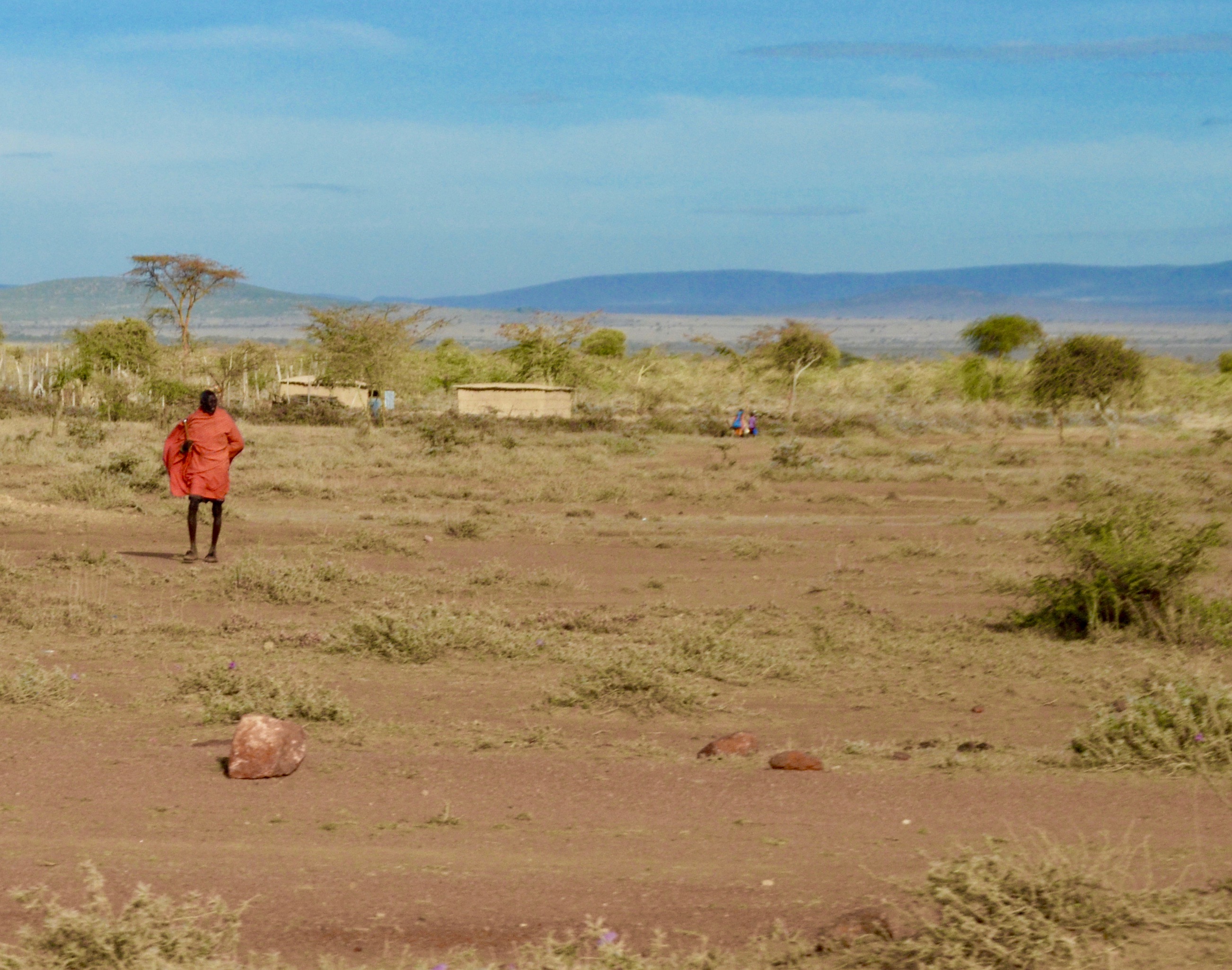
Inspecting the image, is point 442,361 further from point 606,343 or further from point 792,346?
point 792,346

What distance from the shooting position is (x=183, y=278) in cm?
5788

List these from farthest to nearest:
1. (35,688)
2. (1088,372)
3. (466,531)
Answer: (1088,372) < (466,531) < (35,688)

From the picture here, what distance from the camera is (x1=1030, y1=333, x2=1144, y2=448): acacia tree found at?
1275 inches

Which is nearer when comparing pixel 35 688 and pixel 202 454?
pixel 35 688

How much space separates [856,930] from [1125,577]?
19.1 feet

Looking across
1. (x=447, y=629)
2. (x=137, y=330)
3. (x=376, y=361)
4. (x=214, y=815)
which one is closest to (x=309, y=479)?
(x=447, y=629)

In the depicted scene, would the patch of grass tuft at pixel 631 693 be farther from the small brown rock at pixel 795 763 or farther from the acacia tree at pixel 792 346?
the acacia tree at pixel 792 346

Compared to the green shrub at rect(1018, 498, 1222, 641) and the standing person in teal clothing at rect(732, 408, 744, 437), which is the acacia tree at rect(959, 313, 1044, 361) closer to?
the standing person in teal clothing at rect(732, 408, 744, 437)

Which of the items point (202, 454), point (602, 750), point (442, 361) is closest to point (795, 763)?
point (602, 750)

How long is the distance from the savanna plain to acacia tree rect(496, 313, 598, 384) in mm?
32935

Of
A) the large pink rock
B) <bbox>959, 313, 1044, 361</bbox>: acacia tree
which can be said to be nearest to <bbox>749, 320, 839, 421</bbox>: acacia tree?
<bbox>959, 313, 1044, 361</bbox>: acacia tree

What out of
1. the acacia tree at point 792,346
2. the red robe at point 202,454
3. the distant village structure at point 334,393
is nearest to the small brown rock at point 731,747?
the red robe at point 202,454

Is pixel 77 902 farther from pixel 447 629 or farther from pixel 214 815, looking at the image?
pixel 447 629

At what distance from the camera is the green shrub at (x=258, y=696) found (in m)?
6.62
